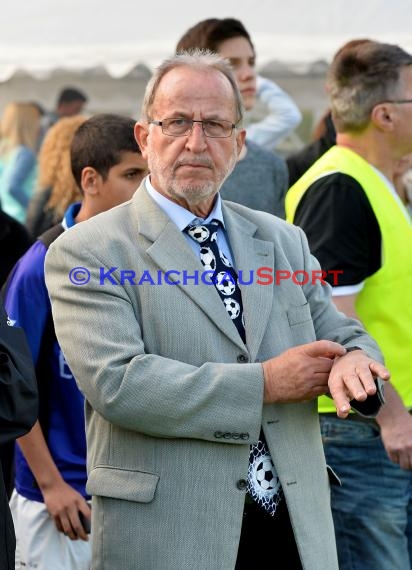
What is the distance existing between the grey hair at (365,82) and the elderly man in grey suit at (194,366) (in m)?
1.26

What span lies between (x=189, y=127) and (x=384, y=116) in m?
1.41

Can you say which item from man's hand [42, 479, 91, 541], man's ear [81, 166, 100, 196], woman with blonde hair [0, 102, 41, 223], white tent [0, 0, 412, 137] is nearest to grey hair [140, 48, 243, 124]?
man's ear [81, 166, 100, 196]

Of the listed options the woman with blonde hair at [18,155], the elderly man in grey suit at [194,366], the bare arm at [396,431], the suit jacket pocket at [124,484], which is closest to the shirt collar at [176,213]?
the elderly man in grey suit at [194,366]

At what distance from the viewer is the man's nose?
3.26 meters

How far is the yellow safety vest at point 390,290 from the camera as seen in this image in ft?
13.9

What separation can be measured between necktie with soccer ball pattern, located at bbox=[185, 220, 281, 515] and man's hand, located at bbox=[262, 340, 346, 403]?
7.0 inches

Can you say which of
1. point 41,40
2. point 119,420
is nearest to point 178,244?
point 119,420

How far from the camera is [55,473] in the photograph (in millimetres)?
3963

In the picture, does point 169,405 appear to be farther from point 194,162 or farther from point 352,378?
point 194,162

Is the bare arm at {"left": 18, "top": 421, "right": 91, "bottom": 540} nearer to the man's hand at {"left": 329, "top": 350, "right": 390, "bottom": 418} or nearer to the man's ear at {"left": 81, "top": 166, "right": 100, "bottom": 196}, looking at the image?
→ the man's ear at {"left": 81, "top": 166, "right": 100, "bottom": 196}

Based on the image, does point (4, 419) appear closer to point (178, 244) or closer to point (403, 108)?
point (178, 244)

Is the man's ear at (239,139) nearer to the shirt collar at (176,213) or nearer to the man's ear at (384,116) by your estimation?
the shirt collar at (176,213)

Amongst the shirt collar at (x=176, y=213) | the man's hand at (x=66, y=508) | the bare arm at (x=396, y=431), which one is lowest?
the man's hand at (x=66, y=508)

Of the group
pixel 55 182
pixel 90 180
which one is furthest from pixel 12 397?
pixel 55 182
